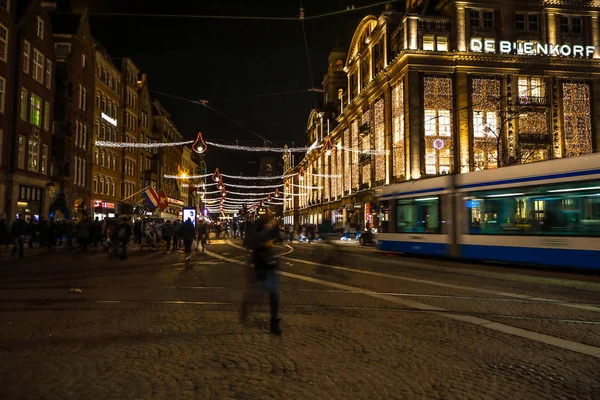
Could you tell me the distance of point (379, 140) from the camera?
47844mm

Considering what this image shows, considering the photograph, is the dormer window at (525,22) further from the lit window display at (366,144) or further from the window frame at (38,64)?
the window frame at (38,64)

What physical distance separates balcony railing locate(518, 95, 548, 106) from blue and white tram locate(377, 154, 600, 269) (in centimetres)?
2859

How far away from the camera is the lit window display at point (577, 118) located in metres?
43.8

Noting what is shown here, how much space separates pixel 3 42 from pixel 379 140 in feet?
105

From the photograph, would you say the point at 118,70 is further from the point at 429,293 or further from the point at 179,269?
the point at 429,293

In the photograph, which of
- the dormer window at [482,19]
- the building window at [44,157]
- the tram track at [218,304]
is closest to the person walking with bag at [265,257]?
the tram track at [218,304]

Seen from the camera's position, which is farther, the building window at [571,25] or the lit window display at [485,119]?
the building window at [571,25]

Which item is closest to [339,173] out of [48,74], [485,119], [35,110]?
[485,119]

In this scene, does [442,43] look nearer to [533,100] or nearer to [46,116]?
[533,100]

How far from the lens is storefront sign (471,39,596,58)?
140 feet

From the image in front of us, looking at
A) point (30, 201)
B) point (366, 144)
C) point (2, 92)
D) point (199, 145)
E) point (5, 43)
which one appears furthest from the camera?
point (366, 144)

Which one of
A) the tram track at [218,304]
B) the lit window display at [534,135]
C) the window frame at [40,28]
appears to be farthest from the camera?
the lit window display at [534,135]

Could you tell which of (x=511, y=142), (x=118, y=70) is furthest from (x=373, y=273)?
(x=118, y=70)

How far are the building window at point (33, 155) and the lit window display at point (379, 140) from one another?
29207mm
